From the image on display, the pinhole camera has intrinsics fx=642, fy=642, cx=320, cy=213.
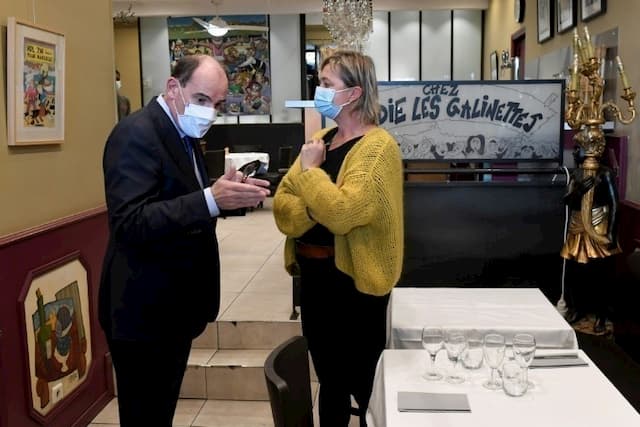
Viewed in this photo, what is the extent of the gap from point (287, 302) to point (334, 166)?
208 centimetres

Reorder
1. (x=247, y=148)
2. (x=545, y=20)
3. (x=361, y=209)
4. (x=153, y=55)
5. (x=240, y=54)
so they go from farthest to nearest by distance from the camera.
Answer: (x=153, y=55), (x=240, y=54), (x=247, y=148), (x=545, y=20), (x=361, y=209)

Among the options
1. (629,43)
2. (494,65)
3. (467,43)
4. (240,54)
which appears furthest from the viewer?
(240,54)

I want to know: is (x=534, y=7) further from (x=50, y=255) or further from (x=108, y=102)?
(x=50, y=255)

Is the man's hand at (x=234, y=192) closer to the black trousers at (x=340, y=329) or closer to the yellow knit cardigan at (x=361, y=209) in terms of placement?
the yellow knit cardigan at (x=361, y=209)

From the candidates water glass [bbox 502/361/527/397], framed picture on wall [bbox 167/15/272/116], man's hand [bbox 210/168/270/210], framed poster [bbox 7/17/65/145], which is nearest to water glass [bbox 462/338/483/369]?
water glass [bbox 502/361/527/397]

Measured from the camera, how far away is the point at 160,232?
1.72 m

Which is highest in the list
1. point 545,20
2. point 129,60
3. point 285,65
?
point 129,60

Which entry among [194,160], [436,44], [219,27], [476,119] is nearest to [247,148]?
[219,27]

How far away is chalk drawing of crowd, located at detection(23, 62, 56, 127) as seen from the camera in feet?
8.38

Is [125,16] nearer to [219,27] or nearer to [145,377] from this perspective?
[219,27]

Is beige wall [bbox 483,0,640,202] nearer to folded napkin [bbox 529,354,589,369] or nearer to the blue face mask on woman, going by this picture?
folded napkin [bbox 529,354,589,369]

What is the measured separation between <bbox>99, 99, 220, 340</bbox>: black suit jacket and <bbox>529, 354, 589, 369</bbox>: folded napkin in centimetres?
101

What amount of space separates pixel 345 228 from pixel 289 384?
550 mm

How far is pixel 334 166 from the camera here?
218 cm
